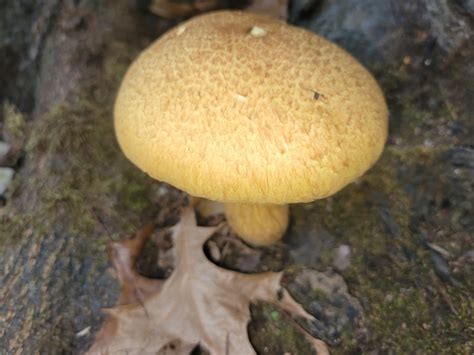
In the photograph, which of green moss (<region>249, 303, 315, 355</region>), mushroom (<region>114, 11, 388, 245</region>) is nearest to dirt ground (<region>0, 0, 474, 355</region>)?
green moss (<region>249, 303, 315, 355</region>)

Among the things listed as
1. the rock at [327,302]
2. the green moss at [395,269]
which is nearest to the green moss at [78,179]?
the rock at [327,302]

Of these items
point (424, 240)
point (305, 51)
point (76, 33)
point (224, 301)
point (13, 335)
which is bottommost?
point (13, 335)

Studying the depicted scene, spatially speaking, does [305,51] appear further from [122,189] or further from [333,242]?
[122,189]

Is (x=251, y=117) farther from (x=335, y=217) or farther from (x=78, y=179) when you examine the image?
(x=78, y=179)

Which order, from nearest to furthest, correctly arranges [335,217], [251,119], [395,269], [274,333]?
[251,119]
[274,333]
[395,269]
[335,217]

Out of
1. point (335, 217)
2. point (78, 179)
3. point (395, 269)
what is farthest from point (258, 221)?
point (78, 179)

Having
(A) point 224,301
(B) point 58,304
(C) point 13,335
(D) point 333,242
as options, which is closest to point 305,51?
(D) point 333,242

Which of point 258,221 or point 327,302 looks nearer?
point 327,302
